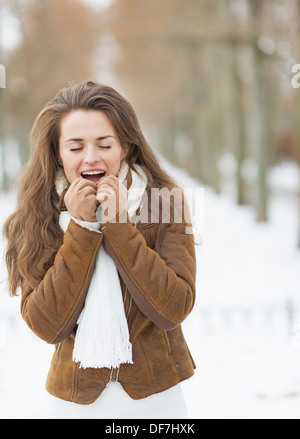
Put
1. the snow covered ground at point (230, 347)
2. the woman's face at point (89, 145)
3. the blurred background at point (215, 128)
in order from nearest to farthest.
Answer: the woman's face at point (89, 145) → the snow covered ground at point (230, 347) → the blurred background at point (215, 128)

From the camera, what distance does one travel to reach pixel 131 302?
193 centimetres

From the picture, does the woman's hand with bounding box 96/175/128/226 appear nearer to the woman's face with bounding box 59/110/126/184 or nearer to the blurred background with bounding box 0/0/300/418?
the woman's face with bounding box 59/110/126/184

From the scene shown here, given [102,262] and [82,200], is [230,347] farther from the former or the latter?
[82,200]

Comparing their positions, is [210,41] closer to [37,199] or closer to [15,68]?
[15,68]

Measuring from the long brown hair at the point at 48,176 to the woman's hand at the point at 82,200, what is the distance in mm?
195

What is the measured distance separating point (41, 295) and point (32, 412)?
2.66 m

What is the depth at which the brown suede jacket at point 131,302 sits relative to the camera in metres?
1.80

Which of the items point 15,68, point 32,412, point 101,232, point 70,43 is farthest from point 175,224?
point 70,43

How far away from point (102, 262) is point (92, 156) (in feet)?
1.11

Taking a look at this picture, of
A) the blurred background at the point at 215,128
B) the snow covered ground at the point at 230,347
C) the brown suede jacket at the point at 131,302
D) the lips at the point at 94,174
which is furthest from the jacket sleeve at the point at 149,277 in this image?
the blurred background at the point at 215,128

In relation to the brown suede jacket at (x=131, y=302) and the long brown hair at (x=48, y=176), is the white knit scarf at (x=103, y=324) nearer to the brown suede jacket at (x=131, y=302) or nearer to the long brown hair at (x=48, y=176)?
the brown suede jacket at (x=131, y=302)

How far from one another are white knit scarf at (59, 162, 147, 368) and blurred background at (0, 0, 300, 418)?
2.21ft

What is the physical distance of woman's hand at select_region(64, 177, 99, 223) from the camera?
5.82 ft

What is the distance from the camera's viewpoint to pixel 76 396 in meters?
1.90
